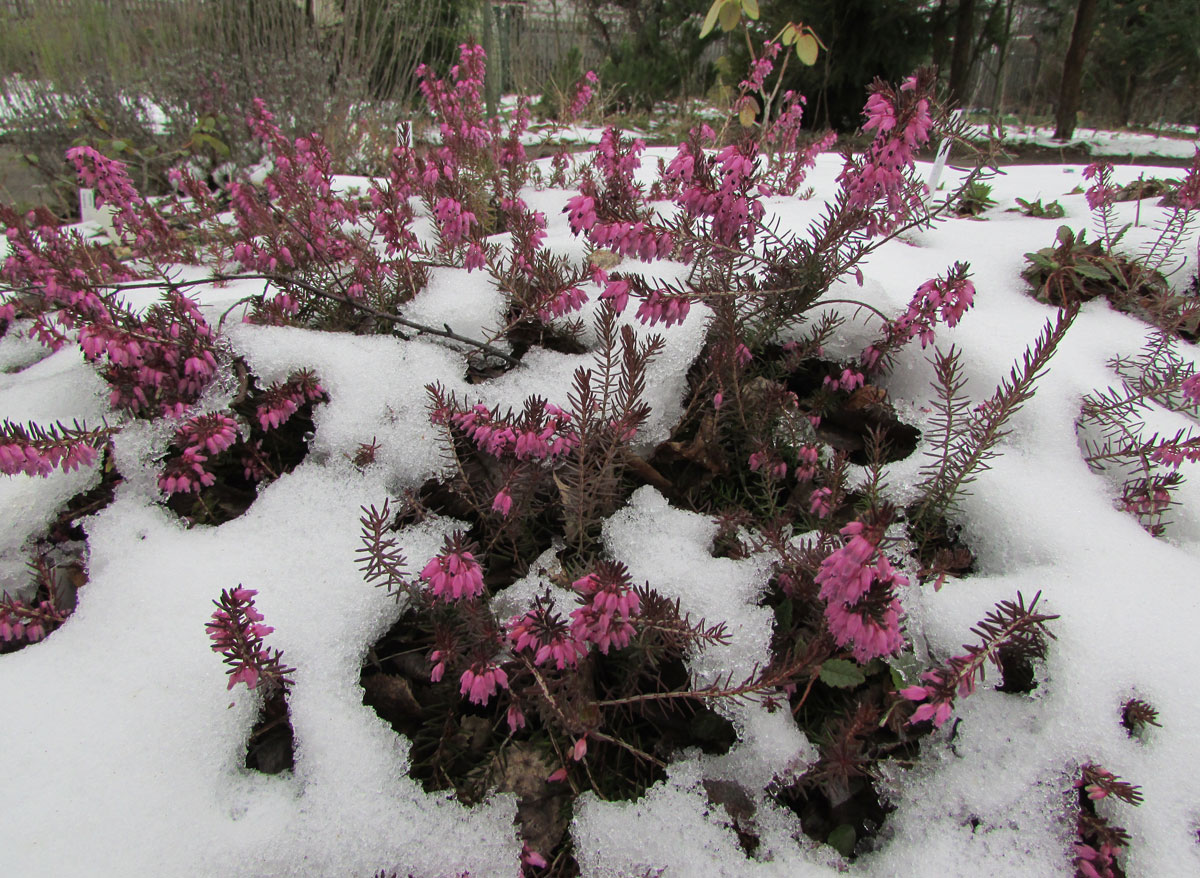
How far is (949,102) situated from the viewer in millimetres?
1723

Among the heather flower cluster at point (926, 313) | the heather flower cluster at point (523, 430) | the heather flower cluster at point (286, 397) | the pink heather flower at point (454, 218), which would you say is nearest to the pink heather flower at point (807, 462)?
the heather flower cluster at point (926, 313)

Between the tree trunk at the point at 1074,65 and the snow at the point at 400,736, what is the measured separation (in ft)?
34.3

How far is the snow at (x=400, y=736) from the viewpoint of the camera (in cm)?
115

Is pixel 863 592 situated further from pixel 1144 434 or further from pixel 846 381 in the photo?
pixel 1144 434

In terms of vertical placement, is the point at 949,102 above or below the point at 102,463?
above

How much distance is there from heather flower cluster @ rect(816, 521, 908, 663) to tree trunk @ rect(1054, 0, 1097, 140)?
38.2 ft

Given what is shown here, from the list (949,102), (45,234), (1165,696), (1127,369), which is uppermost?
(949,102)

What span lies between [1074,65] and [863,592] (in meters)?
12.1

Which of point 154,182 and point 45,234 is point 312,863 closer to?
point 45,234

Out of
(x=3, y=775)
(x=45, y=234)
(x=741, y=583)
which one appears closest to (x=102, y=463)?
(x=3, y=775)

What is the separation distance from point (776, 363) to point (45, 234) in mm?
2725

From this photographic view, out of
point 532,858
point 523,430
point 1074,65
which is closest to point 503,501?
point 523,430

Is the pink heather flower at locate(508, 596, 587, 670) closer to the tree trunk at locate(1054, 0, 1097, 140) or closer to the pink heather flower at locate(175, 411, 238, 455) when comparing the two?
the pink heather flower at locate(175, 411, 238, 455)

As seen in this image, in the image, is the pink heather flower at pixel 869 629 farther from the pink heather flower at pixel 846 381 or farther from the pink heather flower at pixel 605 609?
the pink heather flower at pixel 846 381
